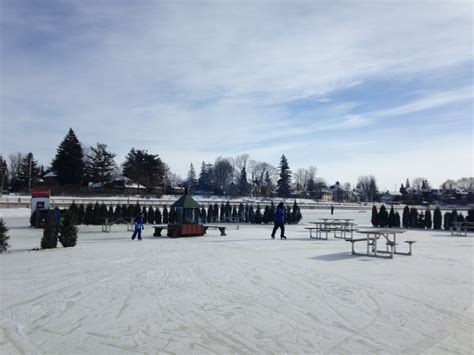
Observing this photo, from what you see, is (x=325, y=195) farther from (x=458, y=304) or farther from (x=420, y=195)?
(x=458, y=304)

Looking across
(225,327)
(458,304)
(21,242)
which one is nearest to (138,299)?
(225,327)

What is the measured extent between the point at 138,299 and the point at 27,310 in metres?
1.87

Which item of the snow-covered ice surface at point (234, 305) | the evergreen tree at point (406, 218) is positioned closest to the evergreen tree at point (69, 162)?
the evergreen tree at point (406, 218)

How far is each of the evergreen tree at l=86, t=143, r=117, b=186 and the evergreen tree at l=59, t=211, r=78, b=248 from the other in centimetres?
Result: 5939

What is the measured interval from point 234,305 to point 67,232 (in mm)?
10531

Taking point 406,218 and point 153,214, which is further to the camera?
point 153,214

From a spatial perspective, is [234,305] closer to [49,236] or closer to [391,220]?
[49,236]

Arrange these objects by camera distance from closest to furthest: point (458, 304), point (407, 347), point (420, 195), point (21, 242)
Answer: point (407, 347), point (458, 304), point (21, 242), point (420, 195)

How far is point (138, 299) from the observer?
7.27m

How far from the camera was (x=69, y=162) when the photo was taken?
66125mm

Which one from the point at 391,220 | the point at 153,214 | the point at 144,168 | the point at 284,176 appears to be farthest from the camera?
the point at 284,176

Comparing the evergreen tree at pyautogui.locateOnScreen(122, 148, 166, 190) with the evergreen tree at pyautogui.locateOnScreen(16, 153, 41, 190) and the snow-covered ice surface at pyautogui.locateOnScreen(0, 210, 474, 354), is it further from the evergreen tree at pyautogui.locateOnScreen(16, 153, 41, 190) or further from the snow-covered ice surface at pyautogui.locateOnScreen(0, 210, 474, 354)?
the snow-covered ice surface at pyautogui.locateOnScreen(0, 210, 474, 354)

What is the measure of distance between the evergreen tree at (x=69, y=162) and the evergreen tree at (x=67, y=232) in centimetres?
5553

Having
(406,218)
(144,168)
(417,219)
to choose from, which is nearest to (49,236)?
(406,218)
